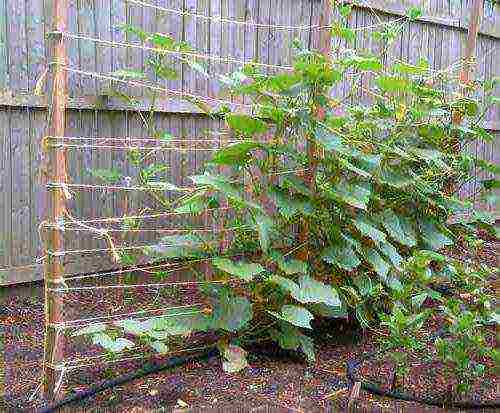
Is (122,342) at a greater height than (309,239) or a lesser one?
lesser

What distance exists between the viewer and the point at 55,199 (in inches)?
98.8

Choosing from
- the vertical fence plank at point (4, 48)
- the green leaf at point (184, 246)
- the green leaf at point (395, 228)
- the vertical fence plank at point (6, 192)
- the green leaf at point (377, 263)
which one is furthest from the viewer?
the vertical fence plank at point (6, 192)

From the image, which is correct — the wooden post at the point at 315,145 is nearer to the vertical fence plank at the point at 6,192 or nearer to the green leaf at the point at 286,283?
the green leaf at the point at 286,283

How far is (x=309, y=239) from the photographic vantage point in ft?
10.1

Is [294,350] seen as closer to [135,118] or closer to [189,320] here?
[189,320]

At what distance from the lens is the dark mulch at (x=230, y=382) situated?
2.57 metres

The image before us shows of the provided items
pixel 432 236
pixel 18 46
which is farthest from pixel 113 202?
pixel 432 236

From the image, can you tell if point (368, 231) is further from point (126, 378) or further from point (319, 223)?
point (126, 378)

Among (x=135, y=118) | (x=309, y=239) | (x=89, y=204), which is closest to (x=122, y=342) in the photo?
(x=309, y=239)

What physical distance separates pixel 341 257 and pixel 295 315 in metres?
0.39

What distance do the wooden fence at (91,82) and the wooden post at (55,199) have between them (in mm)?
757

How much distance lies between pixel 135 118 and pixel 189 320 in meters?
1.67

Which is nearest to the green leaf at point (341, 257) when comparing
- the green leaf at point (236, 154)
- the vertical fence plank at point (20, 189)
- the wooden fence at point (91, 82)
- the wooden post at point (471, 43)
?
the green leaf at point (236, 154)

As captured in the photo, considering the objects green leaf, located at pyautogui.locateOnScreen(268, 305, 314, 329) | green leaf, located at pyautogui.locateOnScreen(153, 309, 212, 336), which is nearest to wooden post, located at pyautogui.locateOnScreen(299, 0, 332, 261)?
green leaf, located at pyautogui.locateOnScreen(268, 305, 314, 329)
